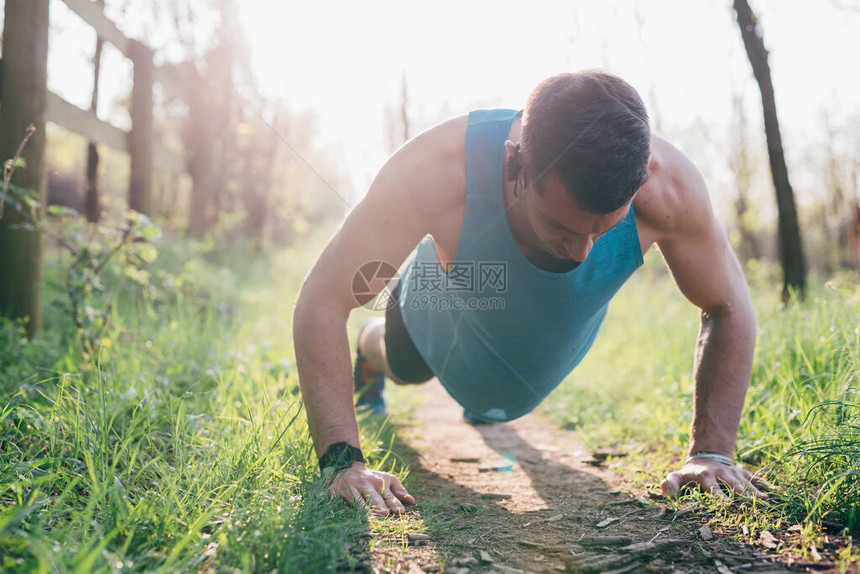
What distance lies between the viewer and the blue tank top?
1.80 meters

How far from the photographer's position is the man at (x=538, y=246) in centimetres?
149

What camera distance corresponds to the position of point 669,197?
1.81 metres

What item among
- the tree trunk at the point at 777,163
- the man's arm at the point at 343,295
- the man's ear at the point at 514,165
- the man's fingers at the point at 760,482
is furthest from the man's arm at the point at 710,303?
the tree trunk at the point at 777,163

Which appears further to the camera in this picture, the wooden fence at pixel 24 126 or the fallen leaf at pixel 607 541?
the wooden fence at pixel 24 126

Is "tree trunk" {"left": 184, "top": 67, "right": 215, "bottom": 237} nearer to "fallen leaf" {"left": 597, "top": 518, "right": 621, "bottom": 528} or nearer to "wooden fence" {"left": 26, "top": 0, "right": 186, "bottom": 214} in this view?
"wooden fence" {"left": 26, "top": 0, "right": 186, "bottom": 214}

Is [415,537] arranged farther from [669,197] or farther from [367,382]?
[367,382]

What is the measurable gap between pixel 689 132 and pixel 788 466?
2152 cm

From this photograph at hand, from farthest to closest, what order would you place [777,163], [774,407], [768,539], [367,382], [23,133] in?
[777,163]
[367,382]
[23,133]
[774,407]
[768,539]

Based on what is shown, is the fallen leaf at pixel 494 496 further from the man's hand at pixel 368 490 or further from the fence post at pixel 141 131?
the fence post at pixel 141 131

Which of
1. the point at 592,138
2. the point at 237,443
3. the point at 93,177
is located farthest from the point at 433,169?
the point at 93,177

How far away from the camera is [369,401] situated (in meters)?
2.89

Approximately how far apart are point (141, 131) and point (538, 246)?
12.8ft

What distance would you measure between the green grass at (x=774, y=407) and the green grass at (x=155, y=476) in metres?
1.09

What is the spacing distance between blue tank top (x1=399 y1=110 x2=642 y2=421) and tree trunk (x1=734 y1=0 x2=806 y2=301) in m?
3.42
